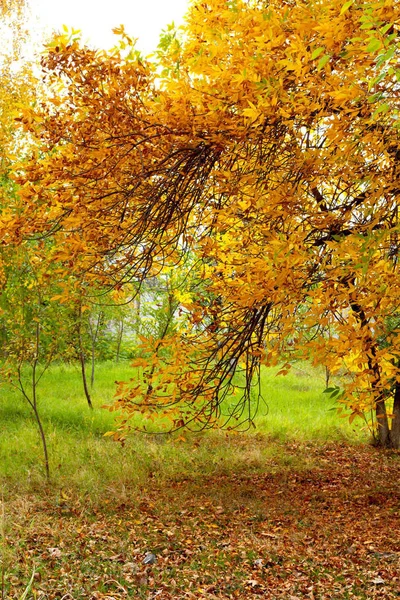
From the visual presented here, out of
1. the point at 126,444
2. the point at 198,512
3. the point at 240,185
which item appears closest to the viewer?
the point at 240,185

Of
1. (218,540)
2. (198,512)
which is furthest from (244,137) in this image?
(198,512)

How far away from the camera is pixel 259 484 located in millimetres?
7988

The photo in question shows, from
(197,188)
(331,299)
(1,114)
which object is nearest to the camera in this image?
(331,299)

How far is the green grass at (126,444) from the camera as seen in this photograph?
27.1 ft

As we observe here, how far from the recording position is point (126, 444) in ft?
31.2

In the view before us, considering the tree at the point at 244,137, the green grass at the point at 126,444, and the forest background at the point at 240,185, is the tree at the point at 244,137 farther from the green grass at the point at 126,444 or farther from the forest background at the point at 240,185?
the green grass at the point at 126,444

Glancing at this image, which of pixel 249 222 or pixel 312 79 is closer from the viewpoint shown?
pixel 312 79

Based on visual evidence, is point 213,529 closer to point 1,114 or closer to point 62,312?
point 62,312

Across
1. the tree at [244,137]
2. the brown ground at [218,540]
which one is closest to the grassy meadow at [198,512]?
the brown ground at [218,540]

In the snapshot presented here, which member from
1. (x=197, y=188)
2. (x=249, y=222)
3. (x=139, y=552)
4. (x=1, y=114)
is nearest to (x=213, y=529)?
(x=139, y=552)

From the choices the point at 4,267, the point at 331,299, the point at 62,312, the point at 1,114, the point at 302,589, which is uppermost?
the point at 1,114

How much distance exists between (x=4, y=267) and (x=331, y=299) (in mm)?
5932

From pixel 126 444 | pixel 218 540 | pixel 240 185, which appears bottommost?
pixel 218 540

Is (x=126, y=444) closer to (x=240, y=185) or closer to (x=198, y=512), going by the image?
(x=198, y=512)
